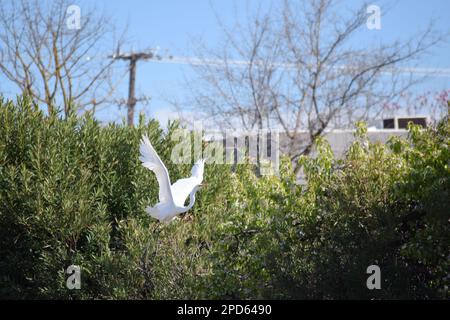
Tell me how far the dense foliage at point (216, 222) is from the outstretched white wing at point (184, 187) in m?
0.56

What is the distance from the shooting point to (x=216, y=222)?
8.54 metres

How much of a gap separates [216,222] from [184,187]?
116 cm

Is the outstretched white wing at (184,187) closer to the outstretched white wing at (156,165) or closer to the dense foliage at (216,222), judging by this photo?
the outstretched white wing at (156,165)

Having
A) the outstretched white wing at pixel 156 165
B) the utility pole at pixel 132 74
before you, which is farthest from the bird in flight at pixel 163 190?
the utility pole at pixel 132 74

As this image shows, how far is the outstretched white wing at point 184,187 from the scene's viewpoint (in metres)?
7.41

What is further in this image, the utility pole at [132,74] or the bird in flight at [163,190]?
the utility pole at [132,74]

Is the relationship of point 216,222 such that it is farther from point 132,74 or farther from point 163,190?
point 132,74

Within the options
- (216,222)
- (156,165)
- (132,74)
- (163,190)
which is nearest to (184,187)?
(163,190)

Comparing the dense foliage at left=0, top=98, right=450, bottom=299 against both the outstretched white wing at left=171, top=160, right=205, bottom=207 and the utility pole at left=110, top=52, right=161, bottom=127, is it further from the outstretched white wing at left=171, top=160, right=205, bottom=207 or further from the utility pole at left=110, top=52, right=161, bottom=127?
the utility pole at left=110, top=52, right=161, bottom=127

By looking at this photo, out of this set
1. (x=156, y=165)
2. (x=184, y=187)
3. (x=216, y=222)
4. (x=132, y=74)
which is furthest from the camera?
(x=132, y=74)

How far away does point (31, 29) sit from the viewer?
20188 millimetres

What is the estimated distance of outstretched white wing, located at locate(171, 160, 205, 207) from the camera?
7.41 m
